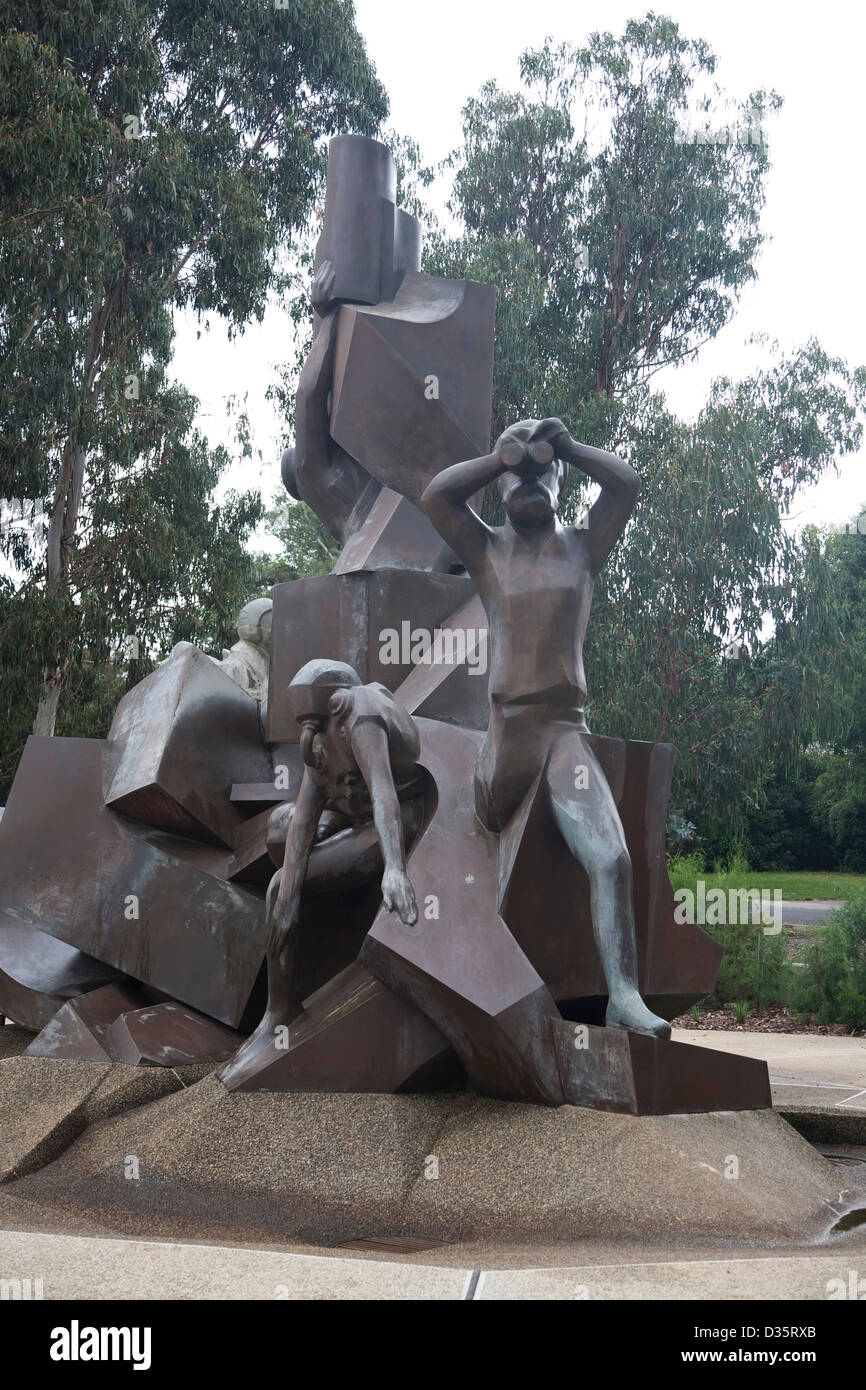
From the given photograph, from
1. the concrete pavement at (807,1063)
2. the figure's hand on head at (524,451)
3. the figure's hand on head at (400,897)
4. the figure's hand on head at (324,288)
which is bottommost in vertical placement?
Result: the concrete pavement at (807,1063)

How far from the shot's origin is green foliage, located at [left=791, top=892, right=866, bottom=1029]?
11.3 metres

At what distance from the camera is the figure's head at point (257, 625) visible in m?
7.86

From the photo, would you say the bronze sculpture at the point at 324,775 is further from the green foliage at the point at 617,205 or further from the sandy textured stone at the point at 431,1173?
the green foliage at the point at 617,205

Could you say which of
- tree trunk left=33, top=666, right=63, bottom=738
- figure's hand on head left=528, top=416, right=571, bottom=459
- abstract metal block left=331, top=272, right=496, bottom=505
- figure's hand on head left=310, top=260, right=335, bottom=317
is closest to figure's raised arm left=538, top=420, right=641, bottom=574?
figure's hand on head left=528, top=416, right=571, bottom=459

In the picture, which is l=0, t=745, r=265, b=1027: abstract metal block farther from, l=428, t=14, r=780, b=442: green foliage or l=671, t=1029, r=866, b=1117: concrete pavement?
l=428, t=14, r=780, b=442: green foliage

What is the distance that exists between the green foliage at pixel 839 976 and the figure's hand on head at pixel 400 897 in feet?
24.3

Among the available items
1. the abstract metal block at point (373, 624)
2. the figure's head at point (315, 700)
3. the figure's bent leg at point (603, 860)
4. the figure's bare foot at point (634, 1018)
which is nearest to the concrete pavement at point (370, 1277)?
the figure's bare foot at point (634, 1018)

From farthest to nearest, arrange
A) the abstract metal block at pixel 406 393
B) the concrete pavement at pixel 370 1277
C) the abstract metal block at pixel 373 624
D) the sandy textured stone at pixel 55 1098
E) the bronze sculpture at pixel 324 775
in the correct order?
the abstract metal block at pixel 406 393 < the abstract metal block at pixel 373 624 < the bronze sculpture at pixel 324 775 < the sandy textured stone at pixel 55 1098 < the concrete pavement at pixel 370 1277

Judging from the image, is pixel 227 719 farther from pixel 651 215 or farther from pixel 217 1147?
pixel 651 215

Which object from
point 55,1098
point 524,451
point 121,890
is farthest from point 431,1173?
point 524,451

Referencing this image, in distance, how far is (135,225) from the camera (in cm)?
1669

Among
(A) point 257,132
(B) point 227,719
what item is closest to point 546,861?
(B) point 227,719

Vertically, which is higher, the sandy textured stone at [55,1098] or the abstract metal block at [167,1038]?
the abstract metal block at [167,1038]

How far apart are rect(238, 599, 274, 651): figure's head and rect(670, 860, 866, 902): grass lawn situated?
6.91 metres
